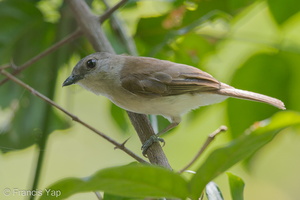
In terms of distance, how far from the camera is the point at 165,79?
264 cm

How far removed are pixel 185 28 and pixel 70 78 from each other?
677mm

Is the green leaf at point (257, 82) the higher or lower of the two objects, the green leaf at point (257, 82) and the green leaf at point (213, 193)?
the lower

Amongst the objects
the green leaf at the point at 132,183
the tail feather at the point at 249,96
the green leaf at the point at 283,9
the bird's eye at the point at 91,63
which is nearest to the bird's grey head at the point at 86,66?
the bird's eye at the point at 91,63

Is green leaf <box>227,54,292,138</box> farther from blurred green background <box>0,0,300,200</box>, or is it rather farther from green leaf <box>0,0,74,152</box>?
green leaf <box>0,0,74,152</box>

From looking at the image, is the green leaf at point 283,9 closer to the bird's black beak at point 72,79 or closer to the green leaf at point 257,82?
the green leaf at point 257,82

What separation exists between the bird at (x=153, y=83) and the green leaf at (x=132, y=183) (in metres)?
1.31

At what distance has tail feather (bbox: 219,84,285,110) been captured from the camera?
2286 millimetres

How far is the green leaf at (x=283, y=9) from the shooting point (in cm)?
245

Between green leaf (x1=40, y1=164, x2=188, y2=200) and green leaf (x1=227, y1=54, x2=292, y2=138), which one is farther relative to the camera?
green leaf (x1=227, y1=54, x2=292, y2=138)

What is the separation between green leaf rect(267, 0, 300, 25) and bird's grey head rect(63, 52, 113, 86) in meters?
0.90

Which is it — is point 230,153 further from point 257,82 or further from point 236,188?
point 257,82

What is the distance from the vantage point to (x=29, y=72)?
8.96 feet

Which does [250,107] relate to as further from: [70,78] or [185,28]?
[70,78]

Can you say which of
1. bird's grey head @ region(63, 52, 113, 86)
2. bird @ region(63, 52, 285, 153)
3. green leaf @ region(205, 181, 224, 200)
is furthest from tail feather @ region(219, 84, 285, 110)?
green leaf @ region(205, 181, 224, 200)
